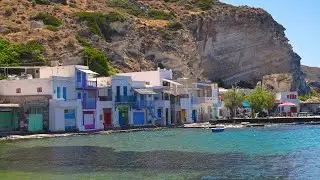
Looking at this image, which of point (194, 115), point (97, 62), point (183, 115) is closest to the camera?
point (183, 115)

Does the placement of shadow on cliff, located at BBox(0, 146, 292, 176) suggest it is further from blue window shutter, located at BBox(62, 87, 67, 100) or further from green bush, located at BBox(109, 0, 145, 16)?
green bush, located at BBox(109, 0, 145, 16)

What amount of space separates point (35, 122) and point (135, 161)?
26.0 meters

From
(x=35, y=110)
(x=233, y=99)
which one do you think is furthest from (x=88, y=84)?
(x=233, y=99)

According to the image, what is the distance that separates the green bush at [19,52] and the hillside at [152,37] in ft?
0.45

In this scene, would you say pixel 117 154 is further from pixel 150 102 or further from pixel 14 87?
pixel 150 102

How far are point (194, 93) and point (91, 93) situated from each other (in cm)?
2444

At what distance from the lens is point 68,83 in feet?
177

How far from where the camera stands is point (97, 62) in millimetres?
74812

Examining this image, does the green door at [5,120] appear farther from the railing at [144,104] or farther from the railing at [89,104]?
the railing at [144,104]

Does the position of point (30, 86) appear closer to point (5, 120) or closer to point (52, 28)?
point (5, 120)

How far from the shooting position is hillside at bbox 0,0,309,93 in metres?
76.9

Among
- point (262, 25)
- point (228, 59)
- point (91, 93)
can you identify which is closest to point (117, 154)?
point (91, 93)

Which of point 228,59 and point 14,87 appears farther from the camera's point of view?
point 228,59

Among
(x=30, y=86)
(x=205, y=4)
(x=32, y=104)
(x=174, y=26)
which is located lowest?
(x=32, y=104)
